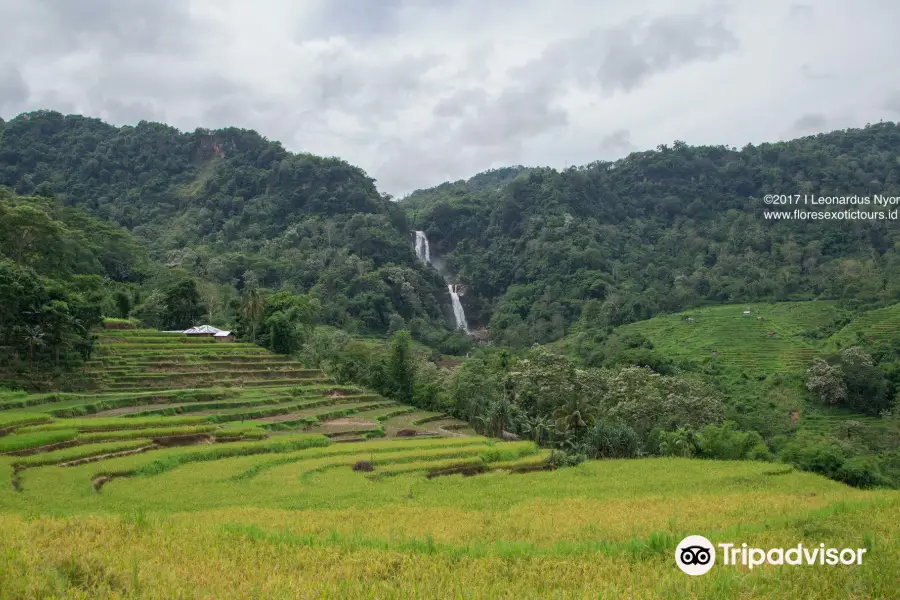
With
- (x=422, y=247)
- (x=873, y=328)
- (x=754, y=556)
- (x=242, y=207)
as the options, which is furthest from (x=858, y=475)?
(x=242, y=207)

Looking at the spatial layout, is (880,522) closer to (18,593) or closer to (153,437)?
(18,593)

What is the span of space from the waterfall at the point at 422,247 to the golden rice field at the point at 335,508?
70067mm

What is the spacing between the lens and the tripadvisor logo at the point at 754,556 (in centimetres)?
638

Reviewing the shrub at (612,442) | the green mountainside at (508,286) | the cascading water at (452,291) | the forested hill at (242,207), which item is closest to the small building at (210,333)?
the green mountainside at (508,286)

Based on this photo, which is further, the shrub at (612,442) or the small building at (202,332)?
the small building at (202,332)

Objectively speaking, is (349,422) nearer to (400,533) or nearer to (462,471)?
(462,471)

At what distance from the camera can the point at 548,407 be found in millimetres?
35312

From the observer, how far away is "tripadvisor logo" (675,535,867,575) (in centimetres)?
638

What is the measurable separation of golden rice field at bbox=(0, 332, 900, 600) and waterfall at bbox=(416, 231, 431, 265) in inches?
2759

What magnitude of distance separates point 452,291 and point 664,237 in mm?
36130

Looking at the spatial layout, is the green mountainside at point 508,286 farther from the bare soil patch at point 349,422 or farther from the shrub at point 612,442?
the bare soil patch at point 349,422

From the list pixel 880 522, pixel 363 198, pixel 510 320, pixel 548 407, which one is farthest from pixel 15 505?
pixel 363 198

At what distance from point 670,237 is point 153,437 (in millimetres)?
89573

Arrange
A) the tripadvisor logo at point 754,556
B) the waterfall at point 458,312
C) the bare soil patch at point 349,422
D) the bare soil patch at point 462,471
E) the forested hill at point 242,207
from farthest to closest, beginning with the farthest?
the waterfall at point 458,312
the forested hill at point 242,207
the bare soil patch at point 349,422
the bare soil patch at point 462,471
the tripadvisor logo at point 754,556
